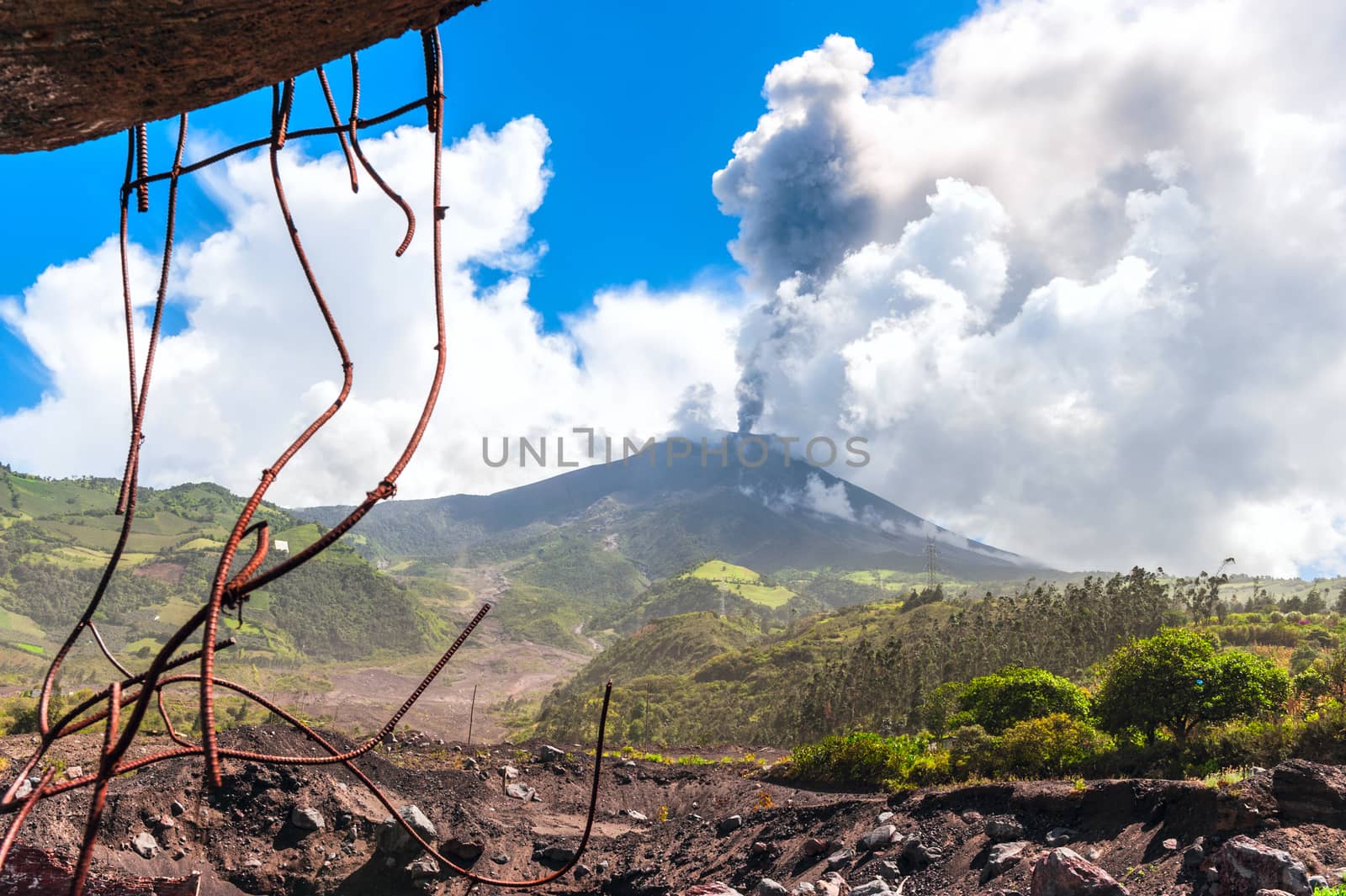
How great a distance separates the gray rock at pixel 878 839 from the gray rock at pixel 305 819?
17694mm

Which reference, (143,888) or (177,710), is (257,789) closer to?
(143,888)

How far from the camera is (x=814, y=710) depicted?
56344 millimetres

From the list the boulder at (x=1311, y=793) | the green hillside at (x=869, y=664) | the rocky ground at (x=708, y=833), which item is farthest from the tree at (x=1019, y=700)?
the green hillside at (x=869, y=664)

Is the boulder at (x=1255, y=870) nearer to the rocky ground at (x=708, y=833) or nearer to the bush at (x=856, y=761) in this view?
the rocky ground at (x=708, y=833)

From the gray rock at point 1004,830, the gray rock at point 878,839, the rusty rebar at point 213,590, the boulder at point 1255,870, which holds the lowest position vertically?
the gray rock at point 878,839

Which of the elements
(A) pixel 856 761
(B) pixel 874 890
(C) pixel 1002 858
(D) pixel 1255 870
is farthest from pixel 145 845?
(D) pixel 1255 870

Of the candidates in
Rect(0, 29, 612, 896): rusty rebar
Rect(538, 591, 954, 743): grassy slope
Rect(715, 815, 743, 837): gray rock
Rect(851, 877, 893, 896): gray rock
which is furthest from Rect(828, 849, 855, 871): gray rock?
Rect(538, 591, 954, 743): grassy slope

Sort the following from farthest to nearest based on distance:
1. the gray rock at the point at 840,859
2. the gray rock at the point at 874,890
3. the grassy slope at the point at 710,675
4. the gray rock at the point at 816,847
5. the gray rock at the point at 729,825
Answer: the grassy slope at the point at 710,675
the gray rock at the point at 729,825
the gray rock at the point at 816,847
the gray rock at the point at 840,859
the gray rock at the point at 874,890

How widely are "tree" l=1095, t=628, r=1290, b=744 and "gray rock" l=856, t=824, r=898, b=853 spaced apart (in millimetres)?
9341

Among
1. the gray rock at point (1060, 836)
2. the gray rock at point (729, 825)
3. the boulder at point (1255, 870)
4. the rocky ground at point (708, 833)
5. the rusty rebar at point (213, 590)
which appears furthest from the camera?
the gray rock at point (729, 825)

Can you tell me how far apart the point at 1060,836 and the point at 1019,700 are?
1189 centimetres

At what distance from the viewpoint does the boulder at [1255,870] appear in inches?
424

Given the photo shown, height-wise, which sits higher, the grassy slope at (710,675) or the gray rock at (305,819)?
the gray rock at (305,819)

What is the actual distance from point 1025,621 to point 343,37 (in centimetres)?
7225
